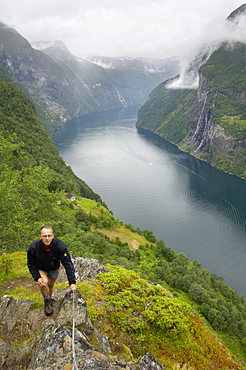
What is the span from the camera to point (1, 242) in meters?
14.1

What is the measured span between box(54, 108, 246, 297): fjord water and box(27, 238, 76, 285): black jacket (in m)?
57.4

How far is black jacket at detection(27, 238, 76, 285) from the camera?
6.29m

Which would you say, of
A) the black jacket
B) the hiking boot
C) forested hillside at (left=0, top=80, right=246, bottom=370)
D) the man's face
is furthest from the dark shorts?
forested hillside at (left=0, top=80, right=246, bottom=370)

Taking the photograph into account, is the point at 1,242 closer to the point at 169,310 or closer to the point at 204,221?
the point at 169,310

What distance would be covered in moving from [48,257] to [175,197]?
93594mm

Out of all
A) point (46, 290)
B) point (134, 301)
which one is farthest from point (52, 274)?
point (134, 301)

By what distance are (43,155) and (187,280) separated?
2497 inches

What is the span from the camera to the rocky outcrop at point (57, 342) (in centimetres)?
512

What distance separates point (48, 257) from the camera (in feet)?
21.1

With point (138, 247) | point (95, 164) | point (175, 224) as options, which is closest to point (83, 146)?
point (95, 164)

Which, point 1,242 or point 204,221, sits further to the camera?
point 204,221

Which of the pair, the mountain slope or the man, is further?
the mountain slope

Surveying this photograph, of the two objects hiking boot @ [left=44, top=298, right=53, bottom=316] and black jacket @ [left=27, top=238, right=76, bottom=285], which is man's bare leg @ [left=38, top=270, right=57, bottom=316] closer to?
hiking boot @ [left=44, top=298, right=53, bottom=316]

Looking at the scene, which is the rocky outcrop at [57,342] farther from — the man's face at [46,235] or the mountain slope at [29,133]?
the mountain slope at [29,133]
